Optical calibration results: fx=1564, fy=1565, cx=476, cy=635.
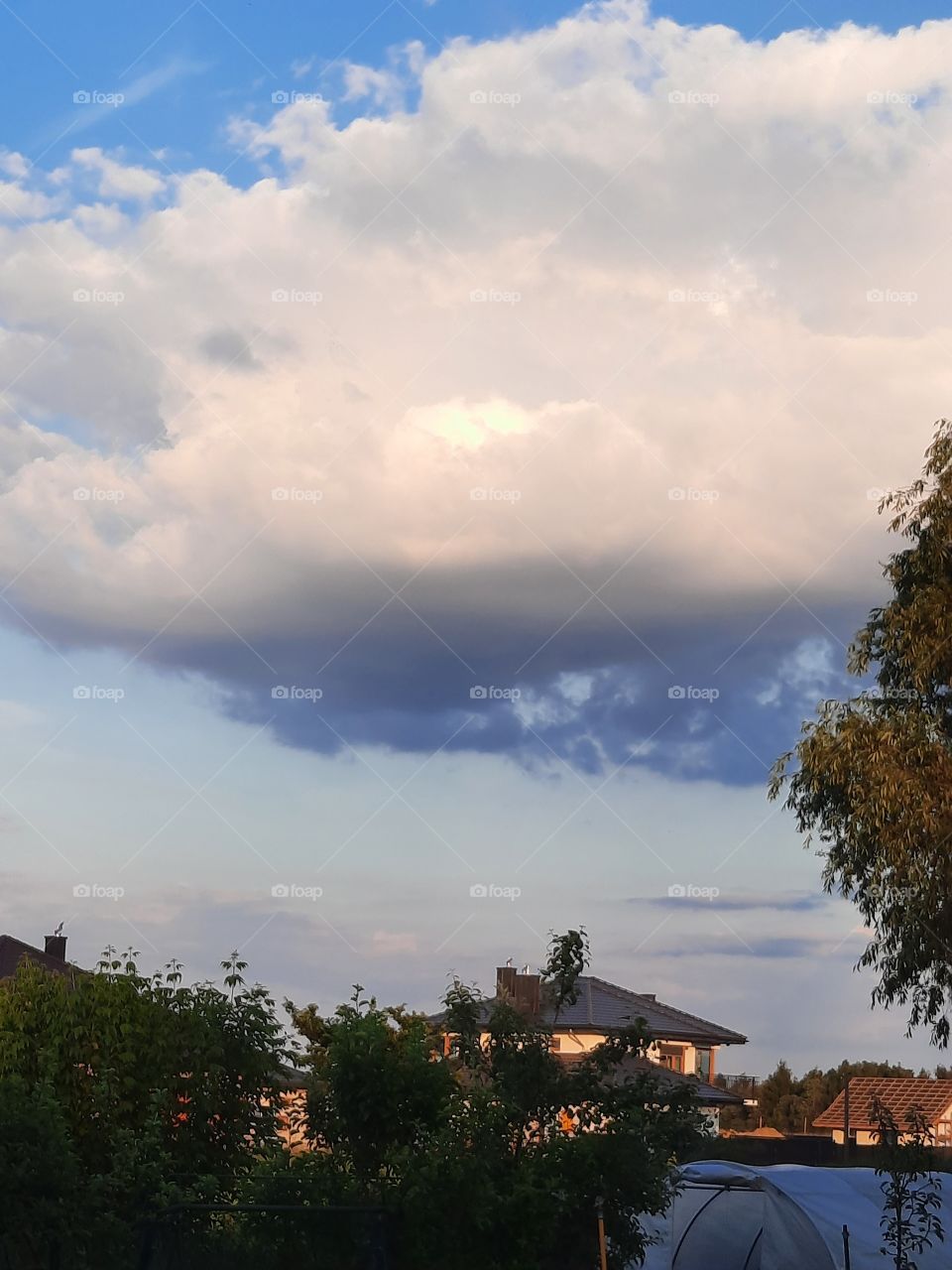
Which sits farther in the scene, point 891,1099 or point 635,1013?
point 891,1099

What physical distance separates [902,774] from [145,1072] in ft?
40.9

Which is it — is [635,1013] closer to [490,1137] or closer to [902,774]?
[902,774]

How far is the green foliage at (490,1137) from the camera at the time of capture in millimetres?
13219

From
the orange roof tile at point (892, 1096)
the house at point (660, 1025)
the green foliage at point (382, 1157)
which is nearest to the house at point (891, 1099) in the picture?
the orange roof tile at point (892, 1096)

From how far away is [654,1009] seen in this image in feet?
219

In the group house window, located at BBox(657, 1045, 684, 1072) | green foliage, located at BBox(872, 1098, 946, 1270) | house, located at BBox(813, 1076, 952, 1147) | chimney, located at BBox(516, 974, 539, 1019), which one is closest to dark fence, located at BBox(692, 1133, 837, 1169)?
house window, located at BBox(657, 1045, 684, 1072)

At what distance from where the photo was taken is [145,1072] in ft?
58.3

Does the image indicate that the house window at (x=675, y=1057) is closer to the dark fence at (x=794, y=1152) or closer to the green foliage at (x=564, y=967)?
the dark fence at (x=794, y=1152)

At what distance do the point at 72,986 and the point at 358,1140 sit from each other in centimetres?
620

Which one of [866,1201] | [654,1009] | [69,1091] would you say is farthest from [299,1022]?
[654,1009]

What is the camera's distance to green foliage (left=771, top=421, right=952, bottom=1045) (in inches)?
949

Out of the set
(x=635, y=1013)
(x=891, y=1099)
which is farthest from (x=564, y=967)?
(x=891, y=1099)

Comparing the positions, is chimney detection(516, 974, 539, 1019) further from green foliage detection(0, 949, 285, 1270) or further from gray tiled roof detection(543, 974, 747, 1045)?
gray tiled roof detection(543, 974, 747, 1045)

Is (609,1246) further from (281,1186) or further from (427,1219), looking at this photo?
(281,1186)
